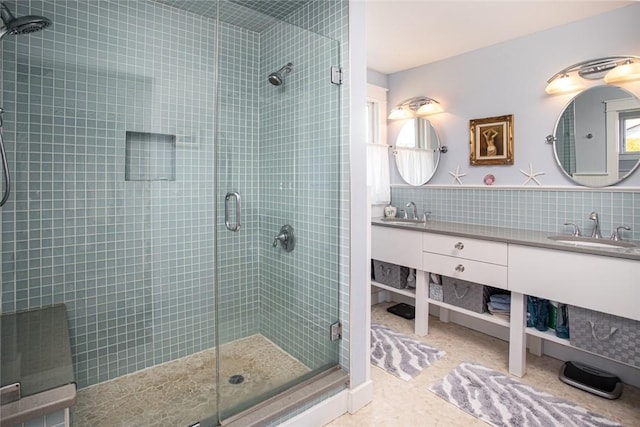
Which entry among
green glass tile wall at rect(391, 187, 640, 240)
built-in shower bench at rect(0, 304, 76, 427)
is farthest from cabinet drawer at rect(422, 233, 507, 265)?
built-in shower bench at rect(0, 304, 76, 427)

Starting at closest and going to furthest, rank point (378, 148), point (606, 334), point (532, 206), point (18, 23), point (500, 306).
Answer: point (18, 23)
point (606, 334)
point (500, 306)
point (532, 206)
point (378, 148)

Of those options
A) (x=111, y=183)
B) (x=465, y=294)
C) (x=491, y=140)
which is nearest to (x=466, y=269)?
(x=465, y=294)

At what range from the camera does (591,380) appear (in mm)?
2195

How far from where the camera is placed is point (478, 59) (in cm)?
300

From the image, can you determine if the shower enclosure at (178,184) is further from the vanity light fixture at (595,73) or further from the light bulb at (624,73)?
the light bulb at (624,73)

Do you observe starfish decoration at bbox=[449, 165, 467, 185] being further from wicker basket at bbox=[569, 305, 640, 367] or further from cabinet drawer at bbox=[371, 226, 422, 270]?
wicker basket at bbox=[569, 305, 640, 367]

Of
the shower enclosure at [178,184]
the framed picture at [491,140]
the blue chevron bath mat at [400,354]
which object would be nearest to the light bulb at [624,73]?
the framed picture at [491,140]

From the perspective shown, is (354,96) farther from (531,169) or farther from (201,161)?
(531,169)

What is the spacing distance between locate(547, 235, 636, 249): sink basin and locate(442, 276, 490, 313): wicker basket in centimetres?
58

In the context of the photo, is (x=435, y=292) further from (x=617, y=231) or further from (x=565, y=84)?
(x=565, y=84)

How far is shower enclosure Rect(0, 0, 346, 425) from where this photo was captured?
1.83 metres

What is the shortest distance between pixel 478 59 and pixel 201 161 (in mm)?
2431

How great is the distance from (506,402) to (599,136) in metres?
1.85

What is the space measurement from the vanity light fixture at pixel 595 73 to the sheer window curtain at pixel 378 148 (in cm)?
150
